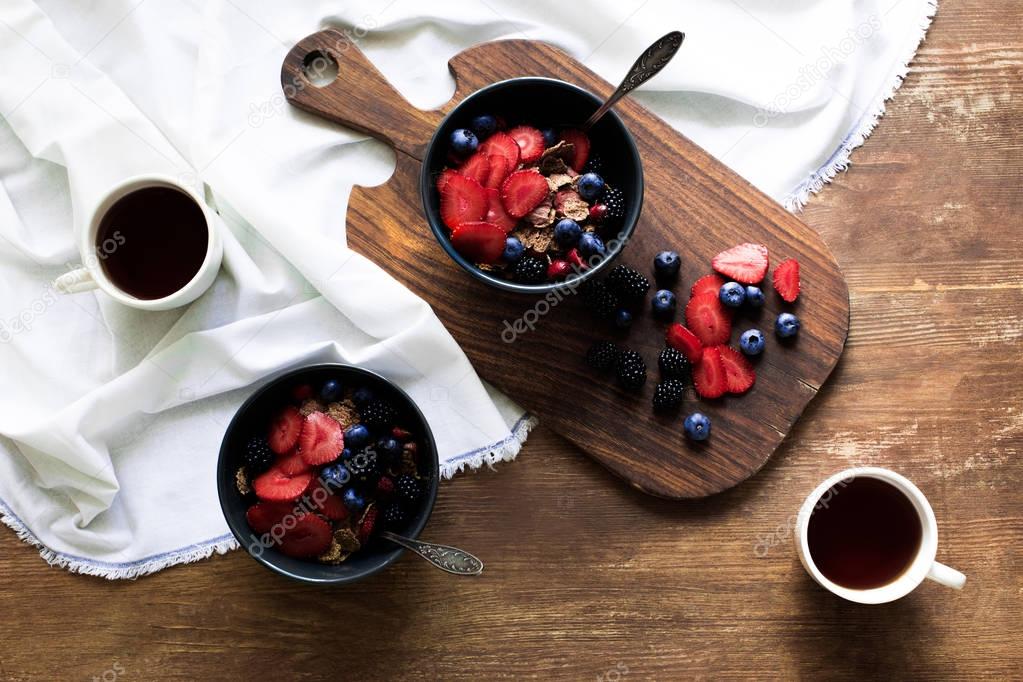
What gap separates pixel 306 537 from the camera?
5.68 feet

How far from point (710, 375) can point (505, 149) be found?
0.65 m

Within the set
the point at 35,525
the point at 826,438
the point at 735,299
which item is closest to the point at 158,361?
the point at 35,525

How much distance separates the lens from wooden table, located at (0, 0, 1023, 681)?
1.91 meters

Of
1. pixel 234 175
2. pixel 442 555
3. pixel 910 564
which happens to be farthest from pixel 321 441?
pixel 910 564

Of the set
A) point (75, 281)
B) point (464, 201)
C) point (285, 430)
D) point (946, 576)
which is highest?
point (464, 201)

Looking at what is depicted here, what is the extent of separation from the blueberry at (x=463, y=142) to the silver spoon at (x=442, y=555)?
2.62 feet

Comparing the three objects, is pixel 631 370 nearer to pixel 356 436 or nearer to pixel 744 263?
pixel 744 263

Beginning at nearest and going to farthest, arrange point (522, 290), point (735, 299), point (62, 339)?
1. point (522, 290)
2. point (735, 299)
3. point (62, 339)

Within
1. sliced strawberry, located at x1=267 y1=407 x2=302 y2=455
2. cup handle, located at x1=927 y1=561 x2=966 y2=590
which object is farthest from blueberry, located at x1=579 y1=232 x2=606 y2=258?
cup handle, located at x1=927 y1=561 x2=966 y2=590

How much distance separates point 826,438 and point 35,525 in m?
1.79

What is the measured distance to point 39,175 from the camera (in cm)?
197

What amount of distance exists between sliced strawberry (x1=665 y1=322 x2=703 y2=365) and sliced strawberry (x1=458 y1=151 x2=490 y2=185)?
52 centimetres

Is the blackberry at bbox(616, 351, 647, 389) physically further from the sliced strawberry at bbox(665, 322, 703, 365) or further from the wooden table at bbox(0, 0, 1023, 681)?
the wooden table at bbox(0, 0, 1023, 681)

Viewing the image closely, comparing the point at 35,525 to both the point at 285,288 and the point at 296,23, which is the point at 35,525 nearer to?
the point at 285,288
